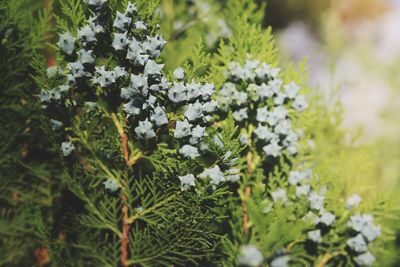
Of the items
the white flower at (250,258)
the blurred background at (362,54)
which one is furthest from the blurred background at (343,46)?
the white flower at (250,258)

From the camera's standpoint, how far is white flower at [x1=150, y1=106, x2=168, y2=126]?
62 centimetres

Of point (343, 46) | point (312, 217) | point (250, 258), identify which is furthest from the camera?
point (343, 46)

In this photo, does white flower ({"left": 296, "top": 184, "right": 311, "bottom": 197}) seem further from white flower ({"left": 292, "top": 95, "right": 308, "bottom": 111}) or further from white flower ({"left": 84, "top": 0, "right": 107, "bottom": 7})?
white flower ({"left": 84, "top": 0, "right": 107, "bottom": 7})

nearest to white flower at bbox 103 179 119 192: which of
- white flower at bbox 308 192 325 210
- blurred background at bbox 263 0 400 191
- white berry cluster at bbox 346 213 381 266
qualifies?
white flower at bbox 308 192 325 210

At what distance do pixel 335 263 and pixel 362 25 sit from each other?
4.34 metres

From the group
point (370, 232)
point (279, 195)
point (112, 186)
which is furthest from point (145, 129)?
point (370, 232)

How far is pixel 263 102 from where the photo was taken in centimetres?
85

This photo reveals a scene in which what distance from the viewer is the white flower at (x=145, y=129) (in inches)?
24.6

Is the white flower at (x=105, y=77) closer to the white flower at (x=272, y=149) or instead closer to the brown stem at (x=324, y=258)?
the white flower at (x=272, y=149)

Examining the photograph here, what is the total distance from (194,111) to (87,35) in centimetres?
24

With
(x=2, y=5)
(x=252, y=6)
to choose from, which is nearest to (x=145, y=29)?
(x=2, y=5)

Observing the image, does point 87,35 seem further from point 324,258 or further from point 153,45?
point 324,258

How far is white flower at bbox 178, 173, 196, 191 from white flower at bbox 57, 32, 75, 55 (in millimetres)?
316

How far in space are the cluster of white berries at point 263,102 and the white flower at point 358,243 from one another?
240 millimetres
